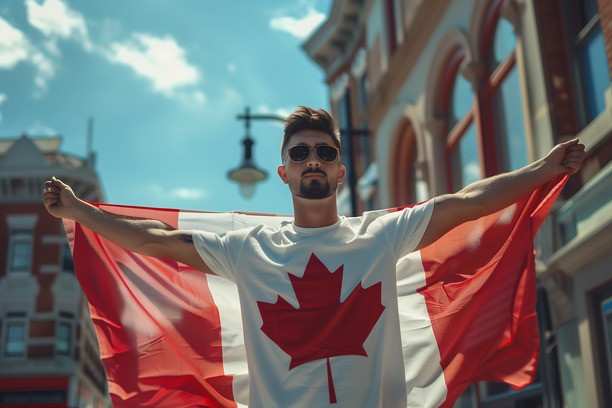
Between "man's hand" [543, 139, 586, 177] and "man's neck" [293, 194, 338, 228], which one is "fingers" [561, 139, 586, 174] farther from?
"man's neck" [293, 194, 338, 228]

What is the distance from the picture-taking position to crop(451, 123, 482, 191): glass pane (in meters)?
12.1

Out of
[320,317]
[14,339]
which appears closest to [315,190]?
[320,317]

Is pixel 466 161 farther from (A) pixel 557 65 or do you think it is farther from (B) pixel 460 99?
(A) pixel 557 65

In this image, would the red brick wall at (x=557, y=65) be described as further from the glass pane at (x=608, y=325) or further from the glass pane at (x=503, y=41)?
the glass pane at (x=608, y=325)

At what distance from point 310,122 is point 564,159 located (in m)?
1.22

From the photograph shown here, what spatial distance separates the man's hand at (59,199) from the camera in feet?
12.7

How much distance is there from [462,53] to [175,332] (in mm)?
9258

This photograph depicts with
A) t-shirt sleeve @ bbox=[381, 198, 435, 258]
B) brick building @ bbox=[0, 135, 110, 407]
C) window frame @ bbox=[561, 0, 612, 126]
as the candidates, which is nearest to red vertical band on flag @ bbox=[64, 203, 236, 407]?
t-shirt sleeve @ bbox=[381, 198, 435, 258]

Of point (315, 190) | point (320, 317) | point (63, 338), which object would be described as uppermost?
point (63, 338)

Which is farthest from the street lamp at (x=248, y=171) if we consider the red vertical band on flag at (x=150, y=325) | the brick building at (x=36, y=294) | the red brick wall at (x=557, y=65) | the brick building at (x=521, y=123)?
the brick building at (x=36, y=294)

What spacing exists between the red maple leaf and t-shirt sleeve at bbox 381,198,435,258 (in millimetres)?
222

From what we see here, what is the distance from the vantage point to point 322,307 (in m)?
3.68


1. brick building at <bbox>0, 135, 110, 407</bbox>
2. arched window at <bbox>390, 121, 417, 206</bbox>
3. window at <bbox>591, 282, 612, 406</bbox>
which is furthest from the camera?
brick building at <bbox>0, 135, 110, 407</bbox>

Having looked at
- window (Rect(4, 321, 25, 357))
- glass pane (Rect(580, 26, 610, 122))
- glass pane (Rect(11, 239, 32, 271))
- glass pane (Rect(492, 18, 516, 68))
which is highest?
glass pane (Rect(11, 239, 32, 271))
